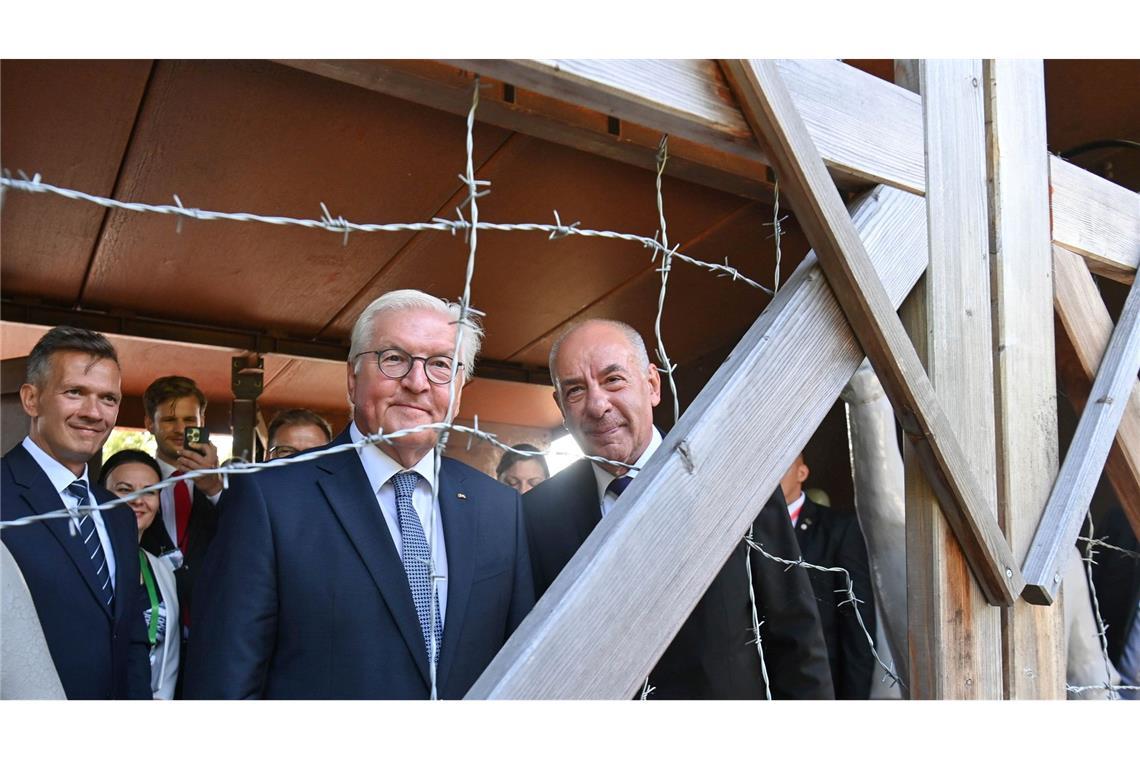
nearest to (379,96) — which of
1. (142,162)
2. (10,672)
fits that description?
(142,162)

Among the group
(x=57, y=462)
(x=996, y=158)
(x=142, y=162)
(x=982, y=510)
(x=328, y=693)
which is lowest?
(x=328, y=693)

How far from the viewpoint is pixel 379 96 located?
2.71 metres

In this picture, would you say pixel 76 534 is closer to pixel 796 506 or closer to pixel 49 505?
pixel 49 505

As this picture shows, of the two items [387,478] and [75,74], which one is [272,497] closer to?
[387,478]

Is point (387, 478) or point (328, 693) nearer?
point (328, 693)

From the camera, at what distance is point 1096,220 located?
83.6 inches

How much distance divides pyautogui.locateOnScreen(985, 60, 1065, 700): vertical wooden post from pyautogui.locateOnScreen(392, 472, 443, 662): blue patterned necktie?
96 cm

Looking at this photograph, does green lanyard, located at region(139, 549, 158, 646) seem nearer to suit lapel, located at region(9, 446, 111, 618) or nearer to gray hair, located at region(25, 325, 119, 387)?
suit lapel, located at region(9, 446, 111, 618)

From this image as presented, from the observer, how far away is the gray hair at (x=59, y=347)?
228cm

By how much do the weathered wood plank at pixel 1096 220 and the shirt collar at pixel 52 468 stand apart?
→ 2046 millimetres

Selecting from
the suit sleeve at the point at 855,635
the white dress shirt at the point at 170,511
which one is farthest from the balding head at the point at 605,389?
the white dress shirt at the point at 170,511

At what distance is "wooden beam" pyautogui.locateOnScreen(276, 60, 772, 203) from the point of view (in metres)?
1.47

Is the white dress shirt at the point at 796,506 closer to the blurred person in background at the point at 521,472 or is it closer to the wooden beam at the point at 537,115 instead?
the blurred person in background at the point at 521,472

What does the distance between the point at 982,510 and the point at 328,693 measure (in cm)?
105
